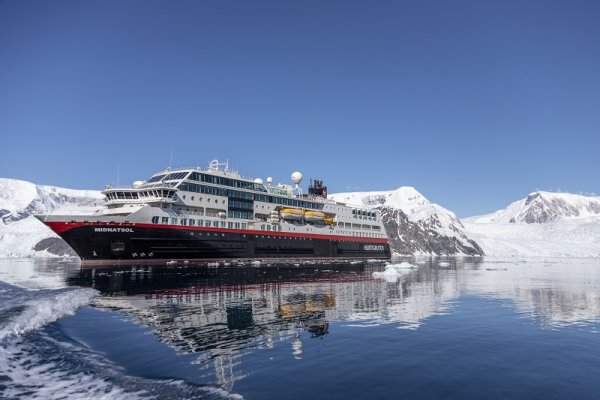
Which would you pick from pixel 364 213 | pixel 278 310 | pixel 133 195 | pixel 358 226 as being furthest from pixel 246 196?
pixel 278 310

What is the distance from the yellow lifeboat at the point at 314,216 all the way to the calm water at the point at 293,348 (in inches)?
2067

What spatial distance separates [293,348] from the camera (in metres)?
12.6

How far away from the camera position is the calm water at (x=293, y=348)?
9133 mm

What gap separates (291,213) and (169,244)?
82.0 feet

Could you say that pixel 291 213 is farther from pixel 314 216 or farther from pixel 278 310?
pixel 278 310

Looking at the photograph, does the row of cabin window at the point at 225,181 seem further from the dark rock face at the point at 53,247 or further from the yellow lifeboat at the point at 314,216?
the dark rock face at the point at 53,247

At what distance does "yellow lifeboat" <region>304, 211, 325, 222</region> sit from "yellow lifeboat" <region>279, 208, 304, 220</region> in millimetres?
1272

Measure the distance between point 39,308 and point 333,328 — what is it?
43.2ft

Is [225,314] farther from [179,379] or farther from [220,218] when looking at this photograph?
[220,218]

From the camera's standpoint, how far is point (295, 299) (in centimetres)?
2378

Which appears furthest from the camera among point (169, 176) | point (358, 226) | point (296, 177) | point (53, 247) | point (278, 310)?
point (53, 247)

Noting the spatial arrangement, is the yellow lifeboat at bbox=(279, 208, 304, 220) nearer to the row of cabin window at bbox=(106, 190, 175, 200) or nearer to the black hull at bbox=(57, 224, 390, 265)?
the black hull at bbox=(57, 224, 390, 265)

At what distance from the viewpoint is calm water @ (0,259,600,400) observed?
9133mm

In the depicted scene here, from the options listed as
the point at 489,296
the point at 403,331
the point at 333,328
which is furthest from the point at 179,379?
the point at 489,296
